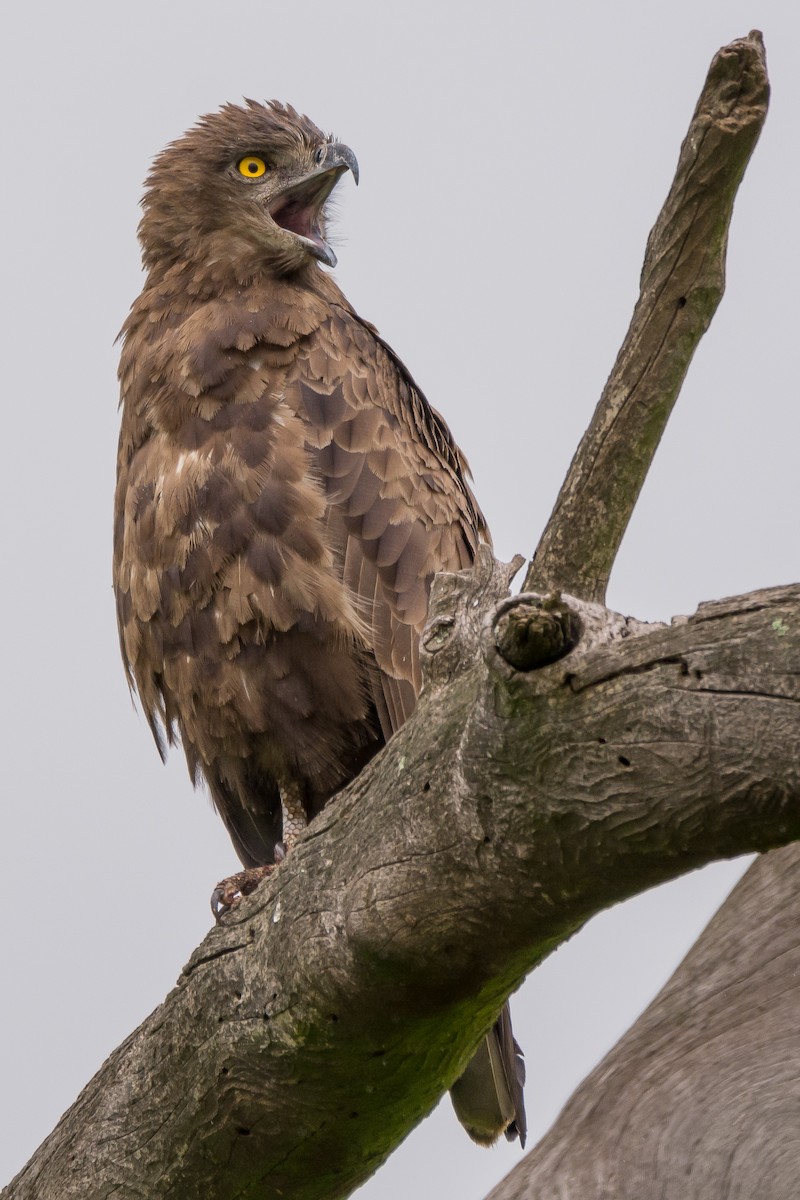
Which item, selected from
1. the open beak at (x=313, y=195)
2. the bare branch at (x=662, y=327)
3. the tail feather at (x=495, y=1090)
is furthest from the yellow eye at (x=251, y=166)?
the tail feather at (x=495, y=1090)

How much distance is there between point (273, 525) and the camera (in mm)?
4699

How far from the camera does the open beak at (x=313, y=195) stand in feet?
18.3

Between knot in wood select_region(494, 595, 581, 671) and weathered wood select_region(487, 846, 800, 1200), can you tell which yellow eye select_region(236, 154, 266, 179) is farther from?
knot in wood select_region(494, 595, 581, 671)

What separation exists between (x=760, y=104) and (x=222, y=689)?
274 cm

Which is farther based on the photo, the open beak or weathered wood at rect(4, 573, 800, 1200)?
the open beak

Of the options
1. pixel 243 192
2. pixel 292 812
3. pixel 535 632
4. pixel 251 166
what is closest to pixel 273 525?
pixel 292 812

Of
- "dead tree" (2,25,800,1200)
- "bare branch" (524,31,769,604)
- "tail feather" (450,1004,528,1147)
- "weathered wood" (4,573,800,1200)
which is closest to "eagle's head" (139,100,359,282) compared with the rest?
"bare branch" (524,31,769,604)

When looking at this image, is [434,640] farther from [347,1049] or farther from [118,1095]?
[118,1095]

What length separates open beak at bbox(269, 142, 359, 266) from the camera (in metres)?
5.58

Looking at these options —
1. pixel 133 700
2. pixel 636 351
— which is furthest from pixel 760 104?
pixel 133 700

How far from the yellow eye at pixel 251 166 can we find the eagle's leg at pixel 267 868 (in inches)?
95.0

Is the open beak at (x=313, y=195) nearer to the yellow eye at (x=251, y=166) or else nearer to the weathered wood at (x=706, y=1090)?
the yellow eye at (x=251, y=166)

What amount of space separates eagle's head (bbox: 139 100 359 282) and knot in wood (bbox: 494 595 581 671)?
326 centimetres

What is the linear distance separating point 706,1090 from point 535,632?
2.37 metres
